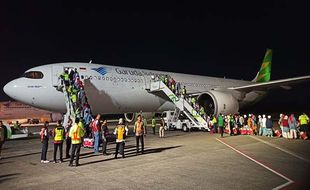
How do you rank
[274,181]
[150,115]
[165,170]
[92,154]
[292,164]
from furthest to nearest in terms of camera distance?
[150,115] → [92,154] → [292,164] → [165,170] → [274,181]

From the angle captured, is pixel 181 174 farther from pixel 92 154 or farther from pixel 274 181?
pixel 92 154

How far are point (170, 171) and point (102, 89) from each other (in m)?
9.67

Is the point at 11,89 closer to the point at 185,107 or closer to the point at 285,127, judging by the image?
the point at 185,107

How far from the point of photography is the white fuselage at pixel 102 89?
13695 mm

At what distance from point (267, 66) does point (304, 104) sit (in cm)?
→ 4451

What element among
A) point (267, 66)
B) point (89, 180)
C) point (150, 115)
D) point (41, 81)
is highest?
point (267, 66)

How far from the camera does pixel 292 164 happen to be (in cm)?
750

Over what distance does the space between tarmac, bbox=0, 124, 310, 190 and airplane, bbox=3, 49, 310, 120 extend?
15.0 ft

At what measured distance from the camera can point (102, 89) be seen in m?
15.6

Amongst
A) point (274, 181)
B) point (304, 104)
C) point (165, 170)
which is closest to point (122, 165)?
point (165, 170)

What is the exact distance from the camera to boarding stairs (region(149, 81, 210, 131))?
16953 mm

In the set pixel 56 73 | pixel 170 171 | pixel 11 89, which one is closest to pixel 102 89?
pixel 56 73

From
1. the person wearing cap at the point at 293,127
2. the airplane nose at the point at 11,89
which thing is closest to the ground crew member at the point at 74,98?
the airplane nose at the point at 11,89

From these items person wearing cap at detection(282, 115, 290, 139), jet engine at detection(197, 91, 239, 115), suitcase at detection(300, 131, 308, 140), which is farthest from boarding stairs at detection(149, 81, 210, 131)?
suitcase at detection(300, 131, 308, 140)
